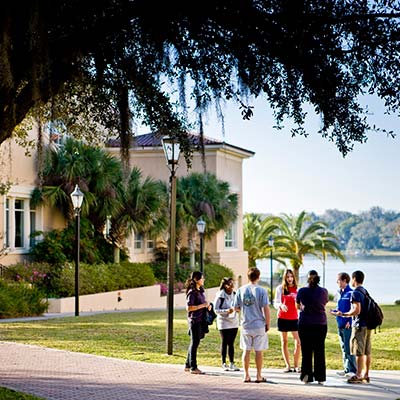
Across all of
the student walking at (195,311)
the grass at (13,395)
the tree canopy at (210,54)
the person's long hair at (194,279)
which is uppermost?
the tree canopy at (210,54)

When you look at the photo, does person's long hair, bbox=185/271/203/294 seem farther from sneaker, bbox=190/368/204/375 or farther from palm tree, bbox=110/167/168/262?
palm tree, bbox=110/167/168/262

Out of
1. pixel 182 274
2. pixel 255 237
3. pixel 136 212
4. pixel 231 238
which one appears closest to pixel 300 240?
pixel 255 237

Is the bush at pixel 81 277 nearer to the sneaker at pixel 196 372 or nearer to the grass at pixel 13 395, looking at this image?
the sneaker at pixel 196 372

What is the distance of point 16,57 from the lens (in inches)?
298

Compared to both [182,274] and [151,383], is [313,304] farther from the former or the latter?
[182,274]

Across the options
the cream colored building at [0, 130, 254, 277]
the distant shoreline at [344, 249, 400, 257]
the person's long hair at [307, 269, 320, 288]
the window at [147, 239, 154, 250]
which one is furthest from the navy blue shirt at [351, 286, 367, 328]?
the distant shoreline at [344, 249, 400, 257]

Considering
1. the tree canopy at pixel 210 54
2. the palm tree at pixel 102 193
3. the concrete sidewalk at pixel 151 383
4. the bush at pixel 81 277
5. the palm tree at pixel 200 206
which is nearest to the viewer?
the tree canopy at pixel 210 54

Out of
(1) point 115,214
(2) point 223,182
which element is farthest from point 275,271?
(1) point 115,214

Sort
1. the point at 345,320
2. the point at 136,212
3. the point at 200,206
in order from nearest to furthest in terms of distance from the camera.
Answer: the point at 345,320 < the point at 136,212 < the point at 200,206

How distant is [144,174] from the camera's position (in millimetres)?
46125

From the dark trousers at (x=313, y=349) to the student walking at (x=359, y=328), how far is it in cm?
42

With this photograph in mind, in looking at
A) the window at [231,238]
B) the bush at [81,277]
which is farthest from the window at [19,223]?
the window at [231,238]

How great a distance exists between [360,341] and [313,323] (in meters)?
0.73

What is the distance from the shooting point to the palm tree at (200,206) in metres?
42.5
